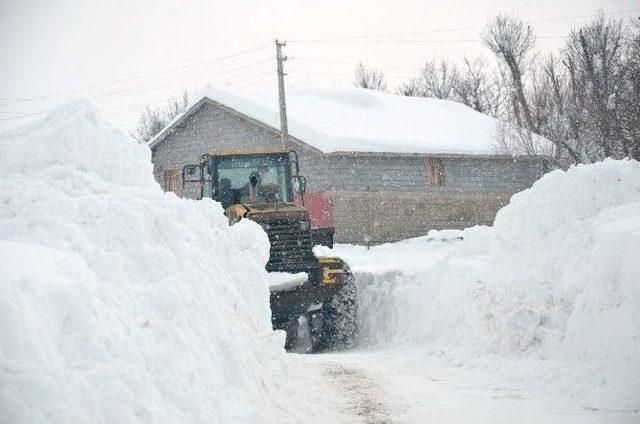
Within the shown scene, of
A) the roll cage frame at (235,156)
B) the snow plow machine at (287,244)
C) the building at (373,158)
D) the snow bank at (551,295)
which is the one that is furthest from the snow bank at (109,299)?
the building at (373,158)

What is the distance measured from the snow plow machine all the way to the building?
11.8 meters

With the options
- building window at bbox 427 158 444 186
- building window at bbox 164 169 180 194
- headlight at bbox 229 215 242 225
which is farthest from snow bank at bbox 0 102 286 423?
building window at bbox 164 169 180 194

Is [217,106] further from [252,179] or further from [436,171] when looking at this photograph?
[252,179]

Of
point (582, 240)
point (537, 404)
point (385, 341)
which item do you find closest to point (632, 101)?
point (385, 341)

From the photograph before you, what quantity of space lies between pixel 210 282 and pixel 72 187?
1.36 meters

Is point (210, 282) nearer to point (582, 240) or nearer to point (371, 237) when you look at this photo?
point (582, 240)

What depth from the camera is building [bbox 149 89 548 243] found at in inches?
1020

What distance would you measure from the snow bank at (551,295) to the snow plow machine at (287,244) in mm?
1114

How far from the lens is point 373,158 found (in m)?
26.5

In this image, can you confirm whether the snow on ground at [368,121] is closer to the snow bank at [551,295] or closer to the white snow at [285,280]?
the white snow at [285,280]

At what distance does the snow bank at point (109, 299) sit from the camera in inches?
130

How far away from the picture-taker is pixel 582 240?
28.7 feet

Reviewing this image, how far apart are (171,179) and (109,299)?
28284mm

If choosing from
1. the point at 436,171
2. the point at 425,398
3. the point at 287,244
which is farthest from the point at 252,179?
the point at 436,171
